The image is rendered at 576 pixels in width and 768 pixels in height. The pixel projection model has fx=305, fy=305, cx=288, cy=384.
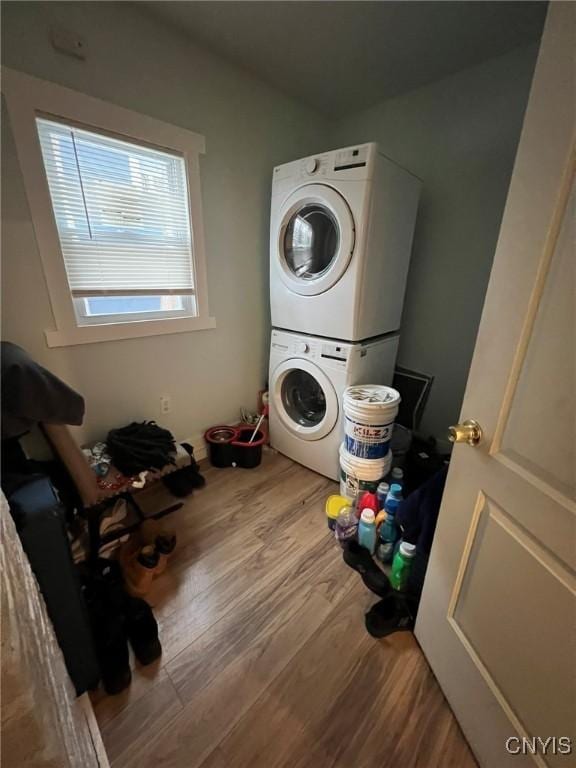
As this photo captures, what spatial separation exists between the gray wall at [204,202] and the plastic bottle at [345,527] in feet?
3.63

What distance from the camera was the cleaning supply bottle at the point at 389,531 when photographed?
1.37 m

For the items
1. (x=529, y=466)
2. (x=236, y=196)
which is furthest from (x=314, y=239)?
(x=529, y=466)

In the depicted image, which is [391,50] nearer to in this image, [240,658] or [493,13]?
[493,13]

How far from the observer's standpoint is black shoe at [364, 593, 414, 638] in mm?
1106

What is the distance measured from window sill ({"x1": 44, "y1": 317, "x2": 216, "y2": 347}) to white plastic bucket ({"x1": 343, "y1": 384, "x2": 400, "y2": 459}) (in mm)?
1005

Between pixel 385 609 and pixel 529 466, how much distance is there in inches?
34.2

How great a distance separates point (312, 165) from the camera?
59.5 inches

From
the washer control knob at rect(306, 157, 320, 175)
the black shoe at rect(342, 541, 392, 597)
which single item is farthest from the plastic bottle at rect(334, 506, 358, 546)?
the washer control knob at rect(306, 157, 320, 175)

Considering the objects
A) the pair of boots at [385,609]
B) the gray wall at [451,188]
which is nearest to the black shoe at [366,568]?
the pair of boots at [385,609]

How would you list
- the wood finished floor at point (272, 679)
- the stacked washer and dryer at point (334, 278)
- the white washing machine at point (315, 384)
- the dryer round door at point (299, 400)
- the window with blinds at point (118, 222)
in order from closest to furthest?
the wood finished floor at point (272, 679), the window with blinds at point (118, 222), the stacked washer and dryer at point (334, 278), the white washing machine at point (315, 384), the dryer round door at point (299, 400)

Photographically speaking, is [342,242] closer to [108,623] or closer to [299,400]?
[299,400]

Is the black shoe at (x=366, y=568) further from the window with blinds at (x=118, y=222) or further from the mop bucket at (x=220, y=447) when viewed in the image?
the window with blinds at (x=118, y=222)

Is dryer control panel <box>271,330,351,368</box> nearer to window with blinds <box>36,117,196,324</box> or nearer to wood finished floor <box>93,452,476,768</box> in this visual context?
→ window with blinds <box>36,117,196,324</box>

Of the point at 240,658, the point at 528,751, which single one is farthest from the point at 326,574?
the point at 528,751
